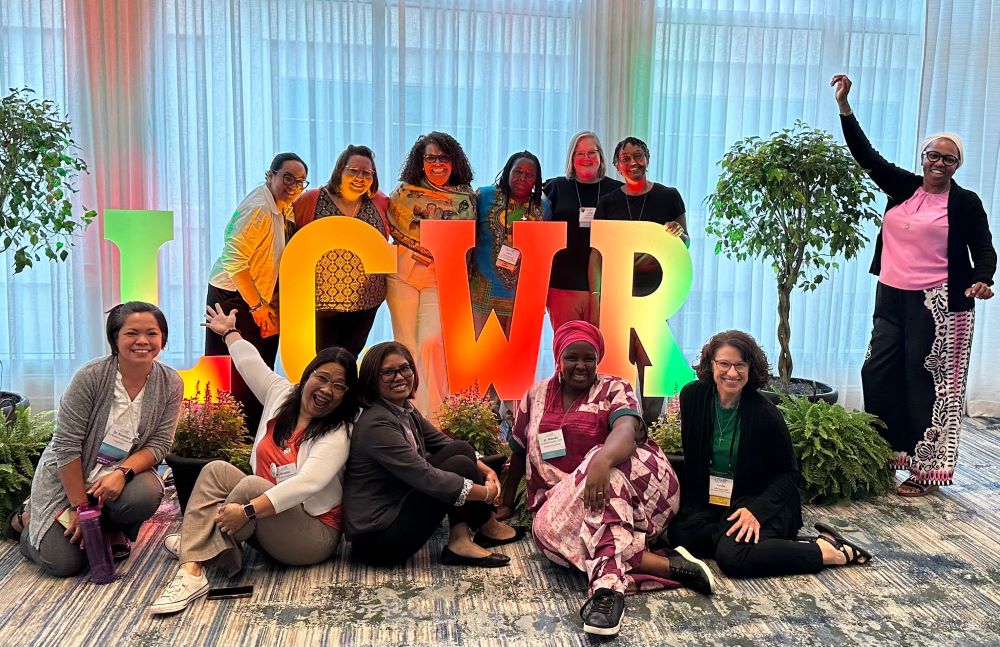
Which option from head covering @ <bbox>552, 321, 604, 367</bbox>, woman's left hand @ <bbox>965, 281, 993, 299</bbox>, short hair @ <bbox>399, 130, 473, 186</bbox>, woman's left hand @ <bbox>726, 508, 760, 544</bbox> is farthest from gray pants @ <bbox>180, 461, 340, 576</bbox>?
woman's left hand @ <bbox>965, 281, 993, 299</bbox>

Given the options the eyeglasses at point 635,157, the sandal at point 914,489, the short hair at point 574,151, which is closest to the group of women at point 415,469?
the sandal at point 914,489

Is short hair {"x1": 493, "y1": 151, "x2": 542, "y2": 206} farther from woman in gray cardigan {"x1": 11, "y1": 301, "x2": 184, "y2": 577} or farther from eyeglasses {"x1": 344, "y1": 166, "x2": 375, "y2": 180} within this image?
woman in gray cardigan {"x1": 11, "y1": 301, "x2": 184, "y2": 577}

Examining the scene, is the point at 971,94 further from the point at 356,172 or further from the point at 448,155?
the point at 356,172

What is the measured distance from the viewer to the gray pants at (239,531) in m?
2.96

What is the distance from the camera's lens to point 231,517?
290cm

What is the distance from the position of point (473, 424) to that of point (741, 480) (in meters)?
1.12

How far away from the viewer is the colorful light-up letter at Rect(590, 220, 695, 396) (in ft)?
13.2

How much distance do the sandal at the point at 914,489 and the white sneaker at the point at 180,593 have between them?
309 centimetres

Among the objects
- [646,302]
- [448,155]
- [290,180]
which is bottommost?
[646,302]

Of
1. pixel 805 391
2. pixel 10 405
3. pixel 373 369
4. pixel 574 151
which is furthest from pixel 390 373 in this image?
pixel 805 391

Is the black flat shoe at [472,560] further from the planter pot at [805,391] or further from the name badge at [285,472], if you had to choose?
the planter pot at [805,391]

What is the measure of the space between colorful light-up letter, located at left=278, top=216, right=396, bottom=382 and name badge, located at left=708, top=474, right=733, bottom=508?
5.52ft

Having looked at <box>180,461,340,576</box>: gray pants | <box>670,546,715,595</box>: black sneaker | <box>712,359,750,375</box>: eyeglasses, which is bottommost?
<box>670,546,715,595</box>: black sneaker

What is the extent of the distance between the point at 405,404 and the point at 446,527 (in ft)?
2.19
